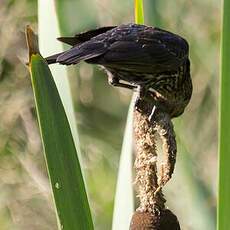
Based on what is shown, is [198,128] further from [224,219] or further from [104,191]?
[224,219]

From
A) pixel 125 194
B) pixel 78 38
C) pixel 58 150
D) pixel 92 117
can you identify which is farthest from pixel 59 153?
pixel 92 117

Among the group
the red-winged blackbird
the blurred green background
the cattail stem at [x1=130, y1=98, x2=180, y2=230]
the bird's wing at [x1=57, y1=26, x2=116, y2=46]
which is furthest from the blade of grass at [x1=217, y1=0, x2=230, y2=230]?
the blurred green background

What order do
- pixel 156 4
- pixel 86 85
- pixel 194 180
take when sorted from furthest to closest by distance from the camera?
pixel 86 85
pixel 194 180
pixel 156 4

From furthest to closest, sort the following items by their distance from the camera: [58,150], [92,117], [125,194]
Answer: [92,117] < [125,194] < [58,150]

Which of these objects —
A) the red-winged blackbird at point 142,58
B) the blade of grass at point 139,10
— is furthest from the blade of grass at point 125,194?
the blade of grass at point 139,10

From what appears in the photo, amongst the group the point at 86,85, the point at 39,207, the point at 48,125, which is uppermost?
the point at 48,125

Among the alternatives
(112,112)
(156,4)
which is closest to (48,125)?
(156,4)

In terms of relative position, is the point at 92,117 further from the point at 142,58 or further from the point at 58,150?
the point at 58,150
